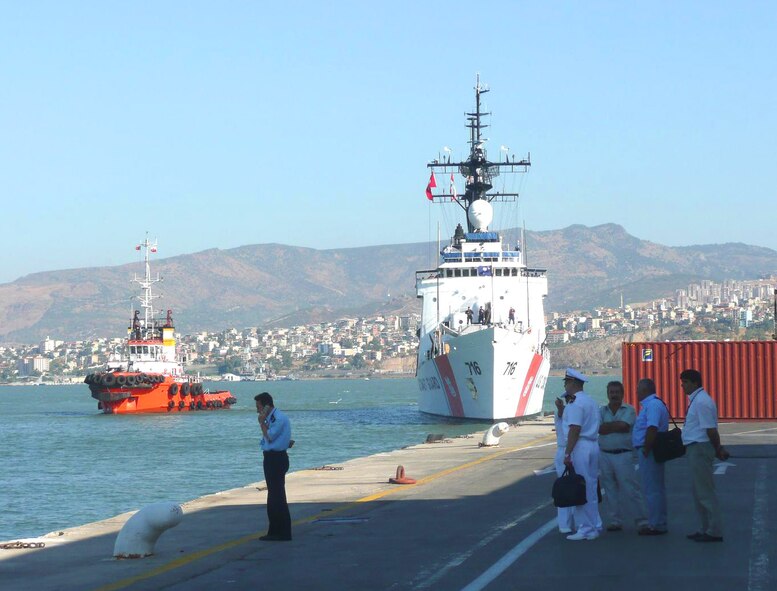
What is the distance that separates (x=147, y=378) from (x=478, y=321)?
3154cm

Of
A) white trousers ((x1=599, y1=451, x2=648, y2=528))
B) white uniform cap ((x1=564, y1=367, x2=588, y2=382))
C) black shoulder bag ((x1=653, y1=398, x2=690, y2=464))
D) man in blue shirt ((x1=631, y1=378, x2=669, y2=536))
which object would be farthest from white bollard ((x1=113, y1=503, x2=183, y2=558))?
black shoulder bag ((x1=653, y1=398, x2=690, y2=464))

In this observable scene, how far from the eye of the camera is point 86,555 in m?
14.8

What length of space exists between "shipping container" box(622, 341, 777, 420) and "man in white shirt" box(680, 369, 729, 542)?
2929cm

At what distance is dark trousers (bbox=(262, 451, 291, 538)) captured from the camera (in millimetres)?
14758

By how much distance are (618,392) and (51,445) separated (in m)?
47.8

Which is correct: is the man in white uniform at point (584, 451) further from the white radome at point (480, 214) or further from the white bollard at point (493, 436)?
the white radome at point (480, 214)

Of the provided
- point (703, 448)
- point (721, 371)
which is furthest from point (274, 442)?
point (721, 371)

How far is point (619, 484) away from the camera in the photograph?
15289 mm

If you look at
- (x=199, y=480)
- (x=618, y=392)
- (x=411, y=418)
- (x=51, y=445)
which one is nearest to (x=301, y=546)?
(x=618, y=392)

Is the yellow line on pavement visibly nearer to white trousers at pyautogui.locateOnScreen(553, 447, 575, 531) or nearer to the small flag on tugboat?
white trousers at pyautogui.locateOnScreen(553, 447, 575, 531)

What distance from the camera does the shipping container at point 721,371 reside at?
43500 millimetres

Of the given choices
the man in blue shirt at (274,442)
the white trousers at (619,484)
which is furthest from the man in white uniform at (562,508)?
the man in blue shirt at (274,442)

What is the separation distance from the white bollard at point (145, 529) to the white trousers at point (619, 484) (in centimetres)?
480

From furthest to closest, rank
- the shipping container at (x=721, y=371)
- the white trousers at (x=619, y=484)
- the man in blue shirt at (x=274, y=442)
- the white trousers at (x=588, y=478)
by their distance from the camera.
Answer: the shipping container at (x=721, y=371), the white trousers at (x=619, y=484), the man in blue shirt at (x=274, y=442), the white trousers at (x=588, y=478)
